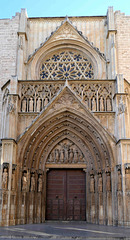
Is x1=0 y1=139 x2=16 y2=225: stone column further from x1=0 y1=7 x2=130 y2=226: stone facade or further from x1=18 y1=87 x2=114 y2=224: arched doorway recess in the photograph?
x1=18 y1=87 x2=114 y2=224: arched doorway recess

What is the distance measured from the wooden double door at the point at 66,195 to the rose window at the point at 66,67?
17.4 ft

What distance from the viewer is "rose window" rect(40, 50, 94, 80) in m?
15.5

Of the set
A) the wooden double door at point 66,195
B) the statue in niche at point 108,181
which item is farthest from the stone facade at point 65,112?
the wooden double door at point 66,195

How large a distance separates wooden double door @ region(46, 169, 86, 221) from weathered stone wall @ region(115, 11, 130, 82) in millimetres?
5914

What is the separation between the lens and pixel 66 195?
13469 millimetres

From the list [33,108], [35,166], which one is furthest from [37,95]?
[35,166]

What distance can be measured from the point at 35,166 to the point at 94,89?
4756 millimetres

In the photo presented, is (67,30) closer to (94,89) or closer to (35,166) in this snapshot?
(94,89)

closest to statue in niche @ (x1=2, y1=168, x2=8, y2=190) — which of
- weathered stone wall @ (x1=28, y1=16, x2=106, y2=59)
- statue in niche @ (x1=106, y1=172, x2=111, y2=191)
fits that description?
statue in niche @ (x1=106, y1=172, x2=111, y2=191)

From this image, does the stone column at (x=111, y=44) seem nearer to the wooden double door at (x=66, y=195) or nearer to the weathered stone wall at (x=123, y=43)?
the weathered stone wall at (x=123, y=43)

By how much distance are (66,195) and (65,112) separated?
408 cm

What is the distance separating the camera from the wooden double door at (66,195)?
13.1m

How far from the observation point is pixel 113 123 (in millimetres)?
12922

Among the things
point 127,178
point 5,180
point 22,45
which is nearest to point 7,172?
point 5,180
